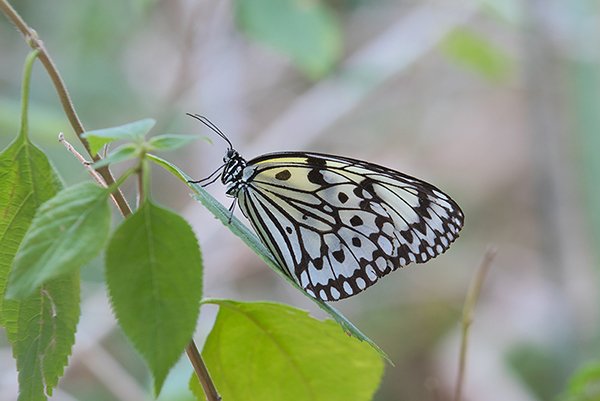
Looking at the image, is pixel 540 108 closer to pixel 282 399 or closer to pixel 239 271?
pixel 239 271

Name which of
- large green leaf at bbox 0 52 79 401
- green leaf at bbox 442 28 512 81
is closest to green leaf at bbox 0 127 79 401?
large green leaf at bbox 0 52 79 401

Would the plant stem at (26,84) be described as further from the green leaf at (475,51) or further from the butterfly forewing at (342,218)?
the green leaf at (475,51)

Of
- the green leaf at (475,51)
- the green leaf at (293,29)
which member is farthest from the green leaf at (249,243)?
the green leaf at (475,51)

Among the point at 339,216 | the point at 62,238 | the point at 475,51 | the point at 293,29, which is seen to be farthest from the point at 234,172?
the point at 475,51

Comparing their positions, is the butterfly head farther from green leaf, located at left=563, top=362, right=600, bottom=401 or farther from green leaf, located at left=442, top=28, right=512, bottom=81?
green leaf, located at left=442, top=28, right=512, bottom=81

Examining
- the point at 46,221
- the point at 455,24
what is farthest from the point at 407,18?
the point at 46,221

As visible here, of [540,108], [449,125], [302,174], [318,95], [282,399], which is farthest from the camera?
[449,125]
